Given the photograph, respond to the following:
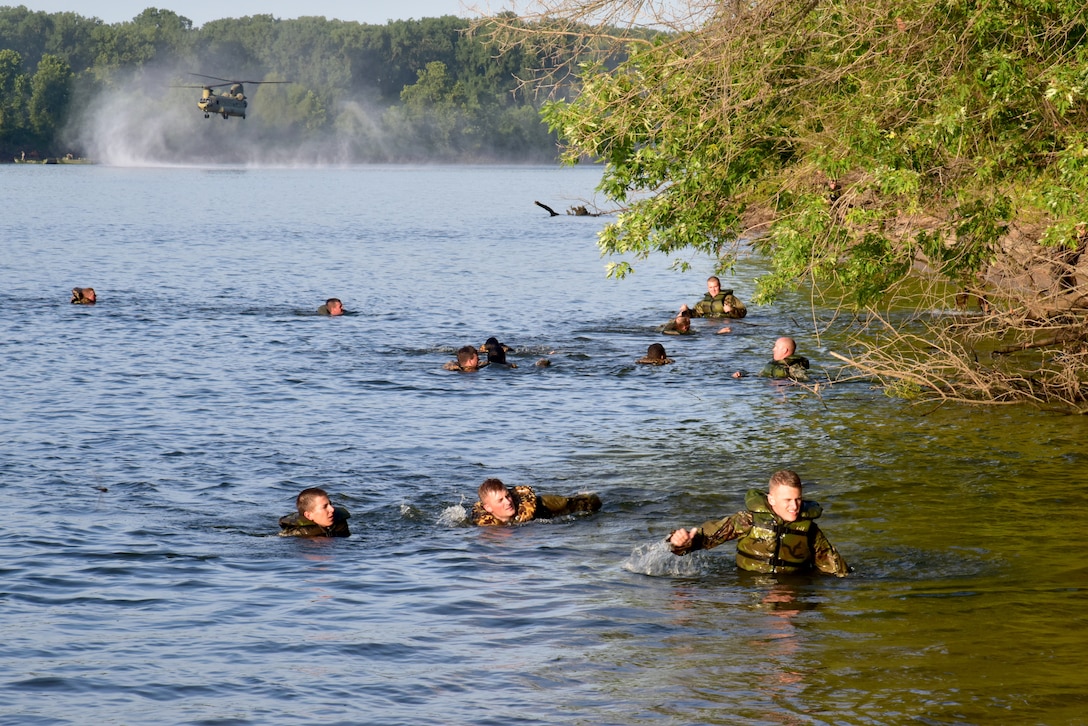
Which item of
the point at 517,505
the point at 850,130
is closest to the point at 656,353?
the point at 850,130

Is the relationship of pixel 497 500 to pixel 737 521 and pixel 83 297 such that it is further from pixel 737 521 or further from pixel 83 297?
pixel 83 297

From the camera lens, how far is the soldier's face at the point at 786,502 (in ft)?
40.0

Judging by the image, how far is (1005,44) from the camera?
46.3 feet

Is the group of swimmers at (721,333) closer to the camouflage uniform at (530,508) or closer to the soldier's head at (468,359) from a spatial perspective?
the soldier's head at (468,359)

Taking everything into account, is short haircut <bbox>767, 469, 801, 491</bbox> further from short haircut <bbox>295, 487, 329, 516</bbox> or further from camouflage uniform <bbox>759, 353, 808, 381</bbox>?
camouflage uniform <bbox>759, 353, 808, 381</bbox>

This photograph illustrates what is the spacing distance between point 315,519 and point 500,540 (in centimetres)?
207

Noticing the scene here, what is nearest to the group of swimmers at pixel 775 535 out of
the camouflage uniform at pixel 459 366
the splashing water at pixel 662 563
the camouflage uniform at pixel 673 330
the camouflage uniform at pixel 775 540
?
the camouflage uniform at pixel 775 540

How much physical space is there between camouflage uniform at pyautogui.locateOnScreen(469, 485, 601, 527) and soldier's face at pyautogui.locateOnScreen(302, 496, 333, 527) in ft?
5.83

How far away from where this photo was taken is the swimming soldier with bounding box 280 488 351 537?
14391mm

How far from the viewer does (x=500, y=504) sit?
14.9 meters

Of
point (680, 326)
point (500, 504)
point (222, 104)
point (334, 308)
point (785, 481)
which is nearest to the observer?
point (785, 481)

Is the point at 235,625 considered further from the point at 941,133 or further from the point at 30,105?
the point at 30,105

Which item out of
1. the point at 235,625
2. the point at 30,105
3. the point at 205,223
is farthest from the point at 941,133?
the point at 30,105

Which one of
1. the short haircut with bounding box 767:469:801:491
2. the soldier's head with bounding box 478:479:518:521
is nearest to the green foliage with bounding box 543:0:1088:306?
the short haircut with bounding box 767:469:801:491
